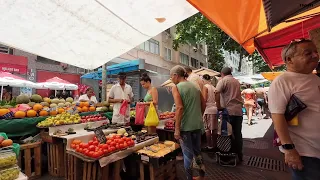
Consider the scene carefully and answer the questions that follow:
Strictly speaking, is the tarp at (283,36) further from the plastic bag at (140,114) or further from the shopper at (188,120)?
the plastic bag at (140,114)

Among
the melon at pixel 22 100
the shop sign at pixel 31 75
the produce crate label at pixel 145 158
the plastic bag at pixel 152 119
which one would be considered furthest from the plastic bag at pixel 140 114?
the shop sign at pixel 31 75

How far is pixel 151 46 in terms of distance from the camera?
20250 millimetres

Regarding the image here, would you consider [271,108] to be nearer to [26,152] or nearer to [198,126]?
[198,126]

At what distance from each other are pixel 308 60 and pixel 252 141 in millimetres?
6124

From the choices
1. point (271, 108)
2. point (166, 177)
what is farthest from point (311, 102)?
point (166, 177)

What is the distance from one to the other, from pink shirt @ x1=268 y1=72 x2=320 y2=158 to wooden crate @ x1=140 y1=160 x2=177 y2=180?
7.69 ft

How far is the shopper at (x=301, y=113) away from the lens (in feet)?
5.88

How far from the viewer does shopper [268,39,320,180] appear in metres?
1.79

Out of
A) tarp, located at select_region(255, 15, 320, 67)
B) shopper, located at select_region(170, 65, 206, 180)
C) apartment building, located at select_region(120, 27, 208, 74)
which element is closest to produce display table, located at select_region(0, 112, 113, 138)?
shopper, located at select_region(170, 65, 206, 180)

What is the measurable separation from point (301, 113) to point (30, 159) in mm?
4916

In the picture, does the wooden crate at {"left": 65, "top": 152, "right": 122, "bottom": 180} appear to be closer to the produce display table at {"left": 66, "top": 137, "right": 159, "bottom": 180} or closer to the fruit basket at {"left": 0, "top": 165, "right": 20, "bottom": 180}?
the produce display table at {"left": 66, "top": 137, "right": 159, "bottom": 180}

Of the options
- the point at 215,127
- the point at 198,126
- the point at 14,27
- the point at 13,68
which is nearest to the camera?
the point at 198,126

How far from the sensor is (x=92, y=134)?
14.7 feet

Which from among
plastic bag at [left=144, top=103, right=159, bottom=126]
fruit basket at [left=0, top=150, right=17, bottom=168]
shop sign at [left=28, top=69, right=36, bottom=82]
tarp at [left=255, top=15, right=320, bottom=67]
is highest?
shop sign at [left=28, top=69, right=36, bottom=82]
